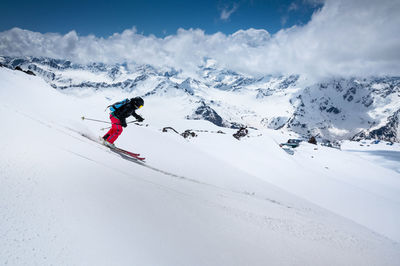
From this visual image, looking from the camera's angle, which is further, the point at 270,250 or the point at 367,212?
the point at 367,212

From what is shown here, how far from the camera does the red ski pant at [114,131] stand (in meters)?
8.56

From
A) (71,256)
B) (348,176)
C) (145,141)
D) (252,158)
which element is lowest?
(71,256)

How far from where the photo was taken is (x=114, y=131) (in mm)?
8680

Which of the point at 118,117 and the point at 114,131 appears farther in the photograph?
the point at 118,117

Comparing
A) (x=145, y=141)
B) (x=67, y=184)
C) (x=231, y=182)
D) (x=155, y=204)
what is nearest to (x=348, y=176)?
(x=231, y=182)

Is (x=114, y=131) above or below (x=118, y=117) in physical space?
below

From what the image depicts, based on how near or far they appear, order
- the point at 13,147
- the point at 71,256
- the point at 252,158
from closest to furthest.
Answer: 1. the point at 71,256
2. the point at 13,147
3. the point at 252,158

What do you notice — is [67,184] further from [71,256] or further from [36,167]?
[71,256]

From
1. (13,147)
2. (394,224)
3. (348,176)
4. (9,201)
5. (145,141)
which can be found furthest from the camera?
(348,176)

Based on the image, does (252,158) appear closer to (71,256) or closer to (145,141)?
(145,141)

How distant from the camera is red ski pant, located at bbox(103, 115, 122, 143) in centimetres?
856

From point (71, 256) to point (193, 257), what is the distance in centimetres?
136

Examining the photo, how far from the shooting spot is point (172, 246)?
2523mm

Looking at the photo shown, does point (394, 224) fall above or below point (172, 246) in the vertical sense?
above
